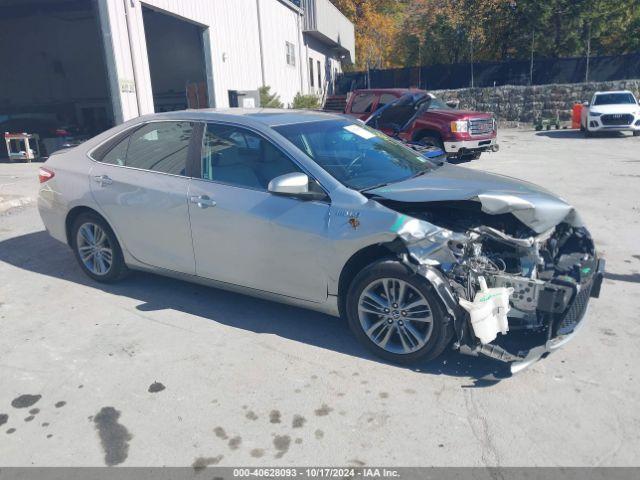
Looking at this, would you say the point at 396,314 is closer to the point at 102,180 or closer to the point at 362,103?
the point at 102,180

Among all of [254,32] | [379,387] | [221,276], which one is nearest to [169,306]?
[221,276]

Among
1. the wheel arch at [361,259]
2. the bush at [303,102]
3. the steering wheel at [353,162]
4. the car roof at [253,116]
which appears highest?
the bush at [303,102]

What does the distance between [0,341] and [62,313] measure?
1.85 feet

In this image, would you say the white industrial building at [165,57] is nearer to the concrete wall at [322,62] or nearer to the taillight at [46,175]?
the concrete wall at [322,62]

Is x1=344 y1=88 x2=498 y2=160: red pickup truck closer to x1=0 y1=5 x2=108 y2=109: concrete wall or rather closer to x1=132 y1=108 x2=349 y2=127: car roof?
x1=132 y1=108 x2=349 y2=127: car roof

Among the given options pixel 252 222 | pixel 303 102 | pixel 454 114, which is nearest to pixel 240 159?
pixel 252 222

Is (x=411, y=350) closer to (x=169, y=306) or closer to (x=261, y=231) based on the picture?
(x=261, y=231)

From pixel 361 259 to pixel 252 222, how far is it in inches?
34.9

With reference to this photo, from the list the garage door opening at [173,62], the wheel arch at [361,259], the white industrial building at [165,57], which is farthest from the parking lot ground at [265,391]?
the garage door opening at [173,62]

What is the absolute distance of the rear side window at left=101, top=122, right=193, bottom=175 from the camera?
4.48 m

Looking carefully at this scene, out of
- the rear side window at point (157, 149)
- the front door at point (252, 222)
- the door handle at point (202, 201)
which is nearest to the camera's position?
the front door at point (252, 222)

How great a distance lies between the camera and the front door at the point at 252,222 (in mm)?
3781

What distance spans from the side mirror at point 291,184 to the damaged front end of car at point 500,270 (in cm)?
53

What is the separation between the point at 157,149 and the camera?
15.3 feet
